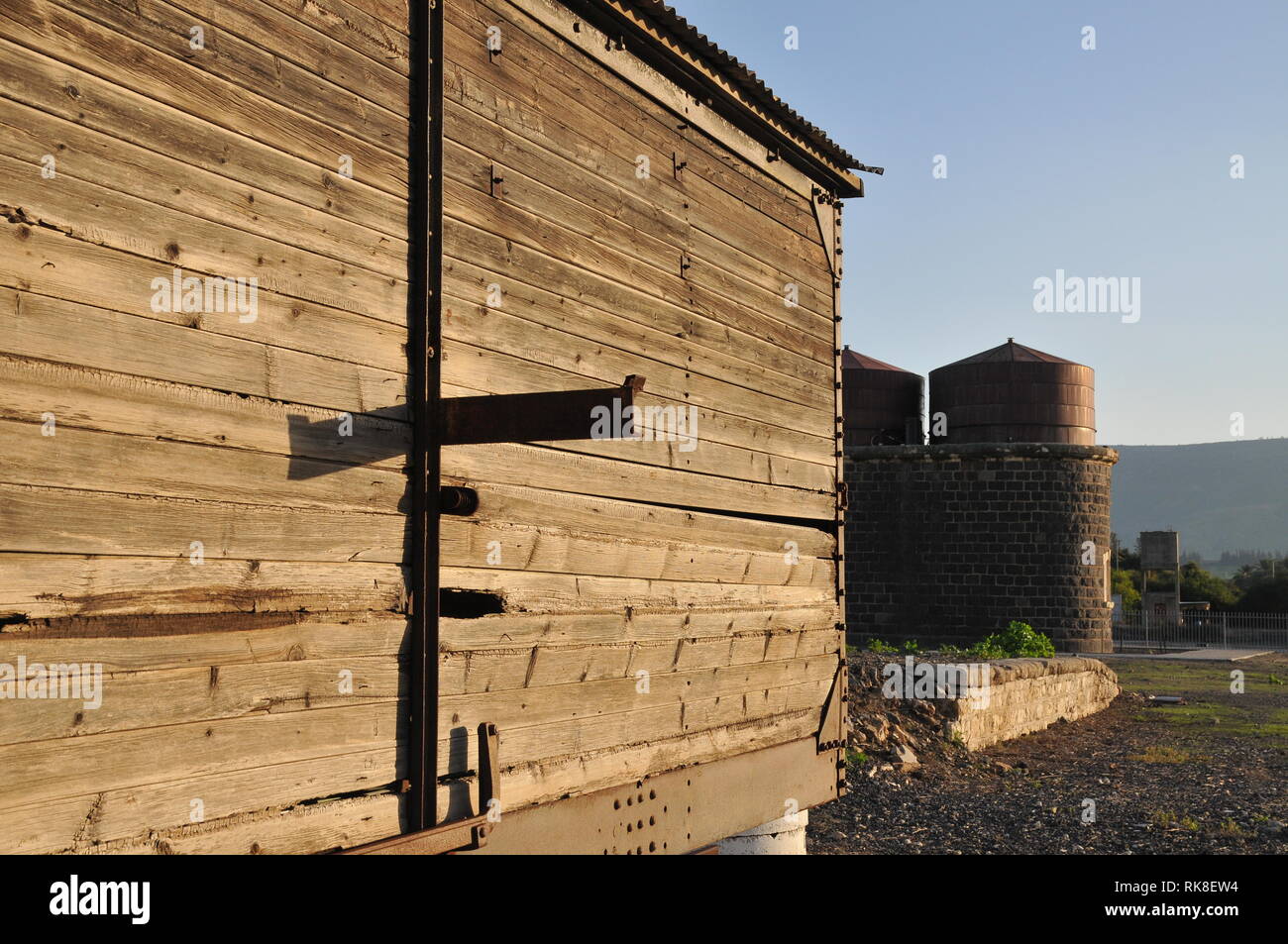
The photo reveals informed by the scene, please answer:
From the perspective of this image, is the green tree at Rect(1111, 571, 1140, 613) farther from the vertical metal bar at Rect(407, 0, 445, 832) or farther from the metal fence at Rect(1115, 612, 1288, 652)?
the vertical metal bar at Rect(407, 0, 445, 832)

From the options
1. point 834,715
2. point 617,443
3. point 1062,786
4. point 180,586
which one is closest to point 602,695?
point 617,443

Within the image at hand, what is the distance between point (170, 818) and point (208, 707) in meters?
0.38

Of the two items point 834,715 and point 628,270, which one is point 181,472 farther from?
point 834,715

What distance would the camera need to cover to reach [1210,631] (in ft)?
130

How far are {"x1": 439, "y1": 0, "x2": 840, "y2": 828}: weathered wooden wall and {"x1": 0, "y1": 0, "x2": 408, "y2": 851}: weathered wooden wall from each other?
1.49 ft

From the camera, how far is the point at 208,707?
12.8 feet

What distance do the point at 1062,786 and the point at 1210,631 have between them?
29.7 m

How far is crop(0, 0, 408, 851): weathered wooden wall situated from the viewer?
3443 millimetres

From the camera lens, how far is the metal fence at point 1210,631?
38.7 metres

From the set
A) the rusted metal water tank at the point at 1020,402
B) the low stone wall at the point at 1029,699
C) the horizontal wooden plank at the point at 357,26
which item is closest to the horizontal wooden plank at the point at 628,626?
the horizontal wooden plank at the point at 357,26

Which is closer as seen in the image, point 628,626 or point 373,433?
point 373,433

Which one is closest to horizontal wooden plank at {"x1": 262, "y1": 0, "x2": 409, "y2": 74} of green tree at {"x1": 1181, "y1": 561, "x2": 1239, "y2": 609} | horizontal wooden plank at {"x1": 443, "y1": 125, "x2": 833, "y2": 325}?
horizontal wooden plank at {"x1": 443, "y1": 125, "x2": 833, "y2": 325}

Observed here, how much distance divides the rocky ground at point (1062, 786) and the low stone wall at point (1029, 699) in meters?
0.25
